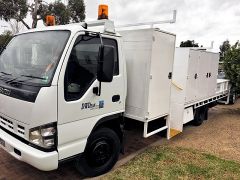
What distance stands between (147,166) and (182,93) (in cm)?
219

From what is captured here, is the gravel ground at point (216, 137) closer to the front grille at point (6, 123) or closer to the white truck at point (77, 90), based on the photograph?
the white truck at point (77, 90)

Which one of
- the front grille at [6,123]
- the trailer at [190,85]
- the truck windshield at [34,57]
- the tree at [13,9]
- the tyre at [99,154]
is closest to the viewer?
the truck windshield at [34,57]

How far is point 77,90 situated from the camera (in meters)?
3.37

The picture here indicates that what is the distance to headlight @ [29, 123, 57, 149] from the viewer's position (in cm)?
307

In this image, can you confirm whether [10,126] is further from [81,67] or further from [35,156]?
[81,67]

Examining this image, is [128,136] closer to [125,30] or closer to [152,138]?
[152,138]

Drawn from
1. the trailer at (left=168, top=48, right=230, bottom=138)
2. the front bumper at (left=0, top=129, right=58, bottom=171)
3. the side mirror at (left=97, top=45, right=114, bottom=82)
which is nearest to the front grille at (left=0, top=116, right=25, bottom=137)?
the front bumper at (left=0, top=129, right=58, bottom=171)

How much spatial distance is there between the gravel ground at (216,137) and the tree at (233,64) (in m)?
1.38

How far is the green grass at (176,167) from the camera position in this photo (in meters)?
4.14

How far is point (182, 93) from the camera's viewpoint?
231 inches

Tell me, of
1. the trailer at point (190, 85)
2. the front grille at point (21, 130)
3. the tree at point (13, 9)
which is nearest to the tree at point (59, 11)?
the tree at point (13, 9)

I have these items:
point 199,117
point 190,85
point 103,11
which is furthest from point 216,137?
point 103,11

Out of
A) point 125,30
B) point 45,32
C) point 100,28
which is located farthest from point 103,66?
point 125,30

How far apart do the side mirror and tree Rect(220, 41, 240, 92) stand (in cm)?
694
